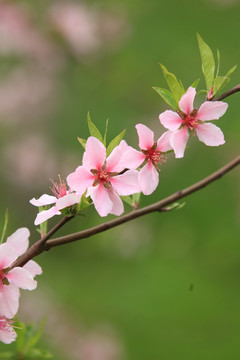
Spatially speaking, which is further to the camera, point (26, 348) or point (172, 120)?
point (26, 348)

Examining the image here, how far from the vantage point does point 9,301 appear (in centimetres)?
61

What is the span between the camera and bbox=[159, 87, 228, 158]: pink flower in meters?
0.63

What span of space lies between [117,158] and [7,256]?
0.50 ft

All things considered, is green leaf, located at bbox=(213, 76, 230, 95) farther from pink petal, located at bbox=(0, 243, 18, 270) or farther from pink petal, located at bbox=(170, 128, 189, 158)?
pink petal, located at bbox=(0, 243, 18, 270)

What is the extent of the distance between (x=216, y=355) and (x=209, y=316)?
0.25 meters

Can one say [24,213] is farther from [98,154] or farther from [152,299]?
[98,154]

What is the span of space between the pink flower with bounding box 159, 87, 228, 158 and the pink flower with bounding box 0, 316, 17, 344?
0.25 metres

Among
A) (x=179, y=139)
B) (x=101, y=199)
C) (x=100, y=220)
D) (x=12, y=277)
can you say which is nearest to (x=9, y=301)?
(x=12, y=277)

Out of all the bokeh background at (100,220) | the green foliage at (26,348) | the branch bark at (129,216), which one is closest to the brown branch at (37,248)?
the branch bark at (129,216)

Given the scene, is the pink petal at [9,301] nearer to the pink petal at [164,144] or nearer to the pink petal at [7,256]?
the pink petal at [7,256]

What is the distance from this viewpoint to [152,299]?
2918mm

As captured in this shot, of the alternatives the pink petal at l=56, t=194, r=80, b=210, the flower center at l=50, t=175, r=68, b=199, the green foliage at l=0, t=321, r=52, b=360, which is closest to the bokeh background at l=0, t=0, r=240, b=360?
the green foliage at l=0, t=321, r=52, b=360

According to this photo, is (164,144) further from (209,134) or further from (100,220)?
(100,220)

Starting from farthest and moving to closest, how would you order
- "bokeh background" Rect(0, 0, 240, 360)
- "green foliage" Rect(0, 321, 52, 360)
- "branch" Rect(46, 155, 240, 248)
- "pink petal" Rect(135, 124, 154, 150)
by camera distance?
1. "bokeh background" Rect(0, 0, 240, 360)
2. "green foliage" Rect(0, 321, 52, 360)
3. "pink petal" Rect(135, 124, 154, 150)
4. "branch" Rect(46, 155, 240, 248)
